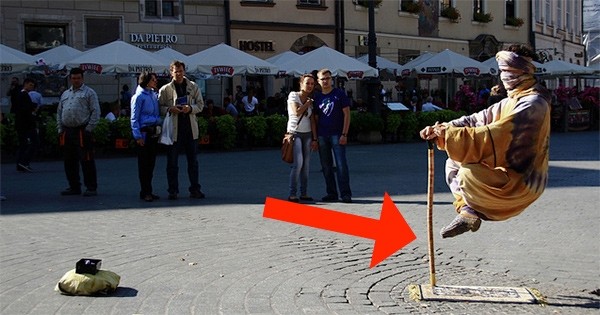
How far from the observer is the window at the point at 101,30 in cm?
2864

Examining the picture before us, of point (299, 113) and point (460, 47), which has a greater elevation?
point (460, 47)

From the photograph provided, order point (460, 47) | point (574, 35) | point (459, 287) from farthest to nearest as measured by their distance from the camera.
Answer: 1. point (574, 35)
2. point (460, 47)
3. point (459, 287)

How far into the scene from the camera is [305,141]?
11.7m

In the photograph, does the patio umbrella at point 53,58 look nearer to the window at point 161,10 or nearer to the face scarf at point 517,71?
the window at point 161,10

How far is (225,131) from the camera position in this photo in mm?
21688

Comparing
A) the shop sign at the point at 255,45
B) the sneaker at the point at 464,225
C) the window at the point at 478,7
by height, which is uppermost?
the window at the point at 478,7

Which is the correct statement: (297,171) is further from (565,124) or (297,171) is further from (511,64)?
(565,124)

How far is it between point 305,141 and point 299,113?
41cm

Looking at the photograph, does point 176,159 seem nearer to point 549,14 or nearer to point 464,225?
point 464,225

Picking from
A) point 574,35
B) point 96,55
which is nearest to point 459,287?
point 96,55

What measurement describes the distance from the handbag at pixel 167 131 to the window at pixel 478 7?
33.4 m

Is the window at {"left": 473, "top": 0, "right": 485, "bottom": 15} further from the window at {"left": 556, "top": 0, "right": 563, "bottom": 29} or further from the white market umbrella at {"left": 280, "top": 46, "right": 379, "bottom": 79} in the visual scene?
the white market umbrella at {"left": 280, "top": 46, "right": 379, "bottom": 79}

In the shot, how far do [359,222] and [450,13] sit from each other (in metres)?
32.3

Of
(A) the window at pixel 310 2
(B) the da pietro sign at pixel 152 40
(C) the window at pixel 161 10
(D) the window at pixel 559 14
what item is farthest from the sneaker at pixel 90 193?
(D) the window at pixel 559 14
